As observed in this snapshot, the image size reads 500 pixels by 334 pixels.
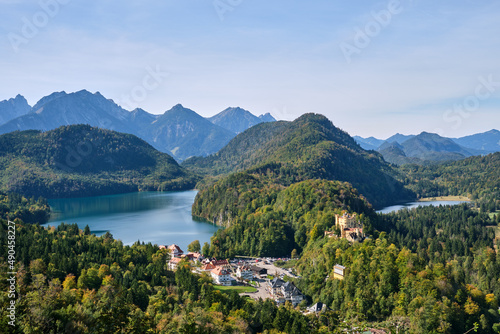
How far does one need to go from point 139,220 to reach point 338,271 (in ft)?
275

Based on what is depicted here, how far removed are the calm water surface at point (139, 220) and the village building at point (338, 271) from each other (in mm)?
37890

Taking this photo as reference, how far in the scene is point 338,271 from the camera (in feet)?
200

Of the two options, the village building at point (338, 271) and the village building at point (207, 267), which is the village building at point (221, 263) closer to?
the village building at point (207, 267)

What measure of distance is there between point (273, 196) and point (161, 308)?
267 ft

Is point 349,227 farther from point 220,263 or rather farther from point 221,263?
point 220,263

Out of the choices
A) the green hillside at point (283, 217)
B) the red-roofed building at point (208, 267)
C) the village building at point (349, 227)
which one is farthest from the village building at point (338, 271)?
the red-roofed building at point (208, 267)

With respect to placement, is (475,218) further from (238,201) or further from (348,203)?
(238,201)

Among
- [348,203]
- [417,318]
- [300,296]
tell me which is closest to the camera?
[417,318]

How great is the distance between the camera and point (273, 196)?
124 metres

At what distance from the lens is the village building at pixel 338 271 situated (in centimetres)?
6022

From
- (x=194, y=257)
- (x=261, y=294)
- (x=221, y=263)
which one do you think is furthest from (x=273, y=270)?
(x=194, y=257)

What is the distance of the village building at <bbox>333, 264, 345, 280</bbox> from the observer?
6022cm

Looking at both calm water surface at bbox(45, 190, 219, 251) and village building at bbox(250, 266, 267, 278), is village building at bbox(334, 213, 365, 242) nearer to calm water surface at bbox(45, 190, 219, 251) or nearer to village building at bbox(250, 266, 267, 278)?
village building at bbox(250, 266, 267, 278)

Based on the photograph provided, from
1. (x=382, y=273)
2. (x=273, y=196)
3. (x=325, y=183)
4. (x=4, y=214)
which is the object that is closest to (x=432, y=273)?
(x=382, y=273)
